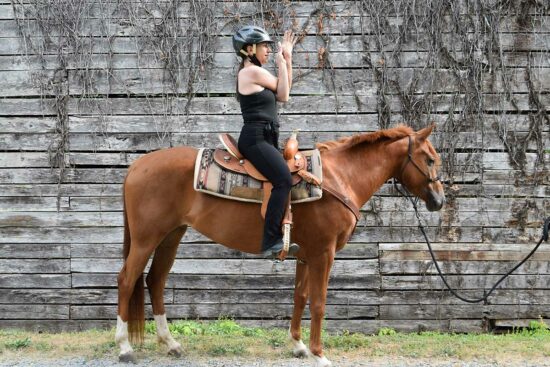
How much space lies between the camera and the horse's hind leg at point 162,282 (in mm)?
6195

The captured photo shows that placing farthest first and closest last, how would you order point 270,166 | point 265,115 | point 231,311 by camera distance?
point 231,311, point 265,115, point 270,166

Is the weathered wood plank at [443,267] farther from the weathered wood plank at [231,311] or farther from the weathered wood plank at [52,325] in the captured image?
the weathered wood plank at [52,325]


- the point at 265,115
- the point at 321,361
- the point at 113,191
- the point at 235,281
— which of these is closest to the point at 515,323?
the point at 321,361

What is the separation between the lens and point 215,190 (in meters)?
5.68

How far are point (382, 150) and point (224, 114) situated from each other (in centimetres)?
230

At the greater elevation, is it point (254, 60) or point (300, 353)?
point (254, 60)

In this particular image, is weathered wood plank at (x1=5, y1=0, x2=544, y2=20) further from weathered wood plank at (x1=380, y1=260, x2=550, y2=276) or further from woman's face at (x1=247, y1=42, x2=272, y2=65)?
weathered wood plank at (x1=380, y1=260, x2=550, y2=276)

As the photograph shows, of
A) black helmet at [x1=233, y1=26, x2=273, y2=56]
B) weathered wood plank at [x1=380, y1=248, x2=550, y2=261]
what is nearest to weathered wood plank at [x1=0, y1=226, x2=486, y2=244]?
weathered wood plank at [x1=380, y1=248, x2=550, y2=261]

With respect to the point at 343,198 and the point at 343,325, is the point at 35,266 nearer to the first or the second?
the point at 343,325

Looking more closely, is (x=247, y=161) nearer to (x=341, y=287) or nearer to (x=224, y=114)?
(x=224, y=114)

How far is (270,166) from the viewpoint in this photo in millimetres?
5496

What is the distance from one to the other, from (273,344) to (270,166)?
7.03ft

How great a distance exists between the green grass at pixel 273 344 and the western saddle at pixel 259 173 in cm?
144

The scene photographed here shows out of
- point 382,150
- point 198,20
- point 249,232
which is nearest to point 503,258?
point 382,150
